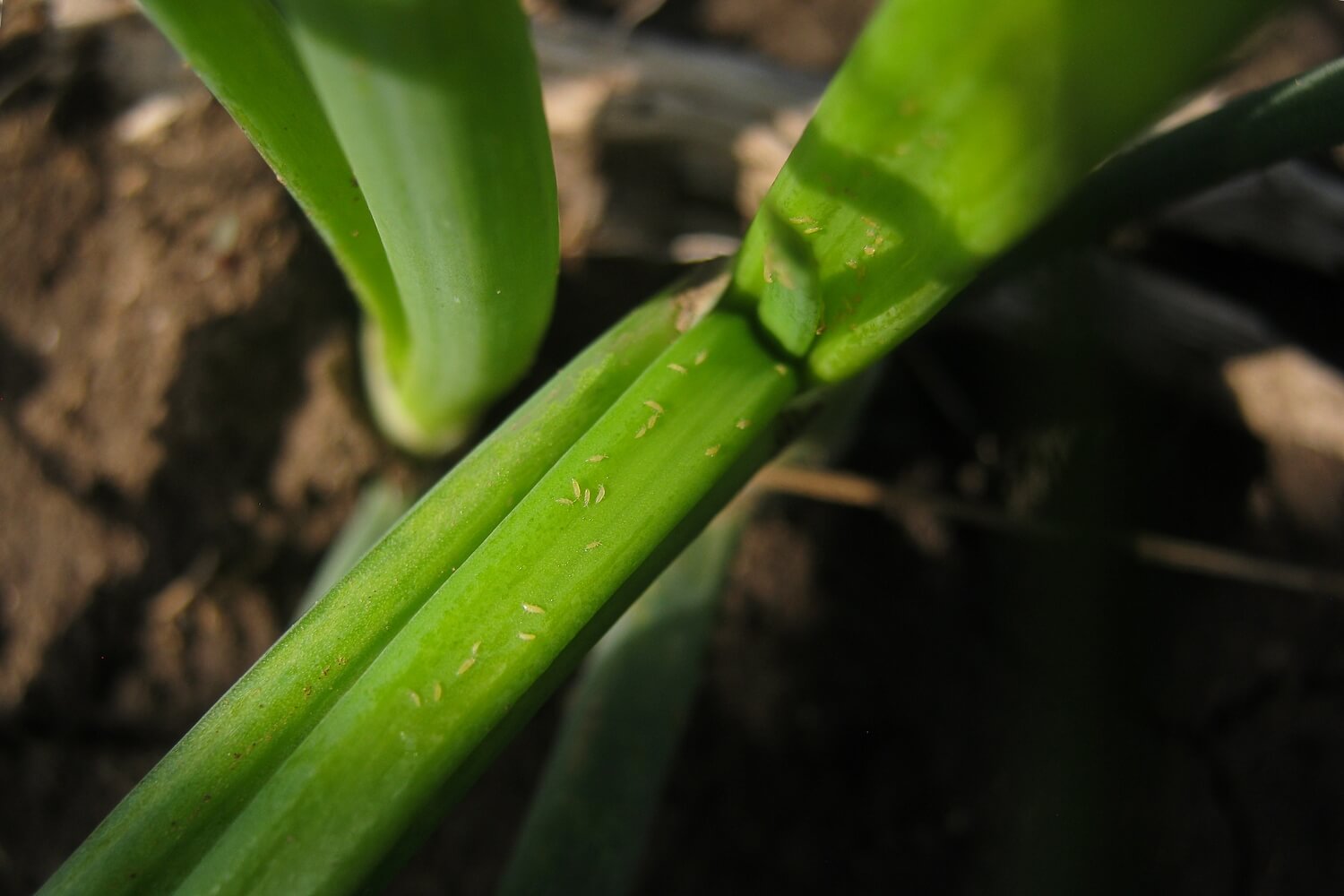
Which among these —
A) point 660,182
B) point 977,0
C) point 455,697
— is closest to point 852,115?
point 977,0

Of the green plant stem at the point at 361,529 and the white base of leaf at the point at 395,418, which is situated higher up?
the white base of leaf at the point at 395,418

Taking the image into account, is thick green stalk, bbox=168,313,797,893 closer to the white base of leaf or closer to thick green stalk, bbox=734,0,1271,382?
thick green stalk, bbox=734,0,1271,382

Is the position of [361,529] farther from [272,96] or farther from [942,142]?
[942,142]

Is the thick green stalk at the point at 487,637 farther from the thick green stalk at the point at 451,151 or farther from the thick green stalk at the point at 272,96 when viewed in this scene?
the thick green stalk at the point at 272,96

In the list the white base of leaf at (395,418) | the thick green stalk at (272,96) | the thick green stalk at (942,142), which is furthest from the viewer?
the white base of leaf at (395,418)

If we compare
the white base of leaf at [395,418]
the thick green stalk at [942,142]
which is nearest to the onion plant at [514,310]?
the thick green stalk at [942,142]

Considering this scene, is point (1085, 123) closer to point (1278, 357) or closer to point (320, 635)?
point (320, 635)

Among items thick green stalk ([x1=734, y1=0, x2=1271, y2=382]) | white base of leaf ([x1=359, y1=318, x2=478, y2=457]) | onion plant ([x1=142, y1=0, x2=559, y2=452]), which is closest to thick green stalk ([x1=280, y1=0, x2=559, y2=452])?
onion plant ([x1=142, y1=0, x2=559, y2=452])
